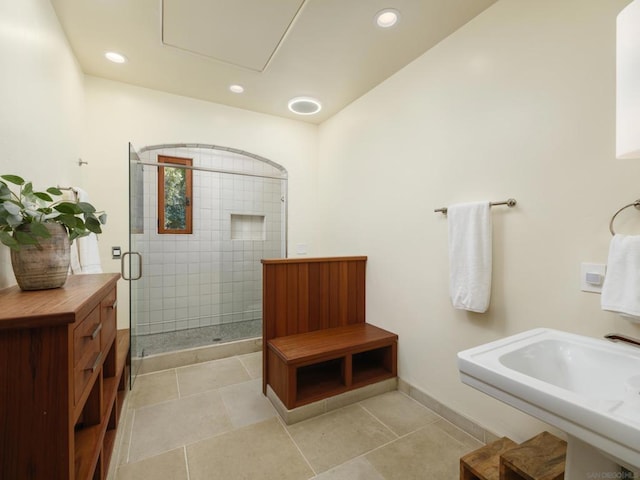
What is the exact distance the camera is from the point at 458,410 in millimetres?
1884

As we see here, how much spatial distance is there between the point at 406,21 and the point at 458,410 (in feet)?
8.26

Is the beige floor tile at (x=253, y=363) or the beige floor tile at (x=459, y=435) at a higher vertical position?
the beige floor tile at (x=459, y=435)

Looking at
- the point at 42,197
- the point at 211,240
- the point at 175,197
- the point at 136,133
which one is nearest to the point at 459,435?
the point at 42,197

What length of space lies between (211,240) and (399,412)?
2.70 metres

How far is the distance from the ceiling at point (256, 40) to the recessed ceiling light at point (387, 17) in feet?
0.09

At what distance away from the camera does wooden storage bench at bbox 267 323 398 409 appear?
6.43ft

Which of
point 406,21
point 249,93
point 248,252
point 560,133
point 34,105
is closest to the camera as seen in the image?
point 560,133

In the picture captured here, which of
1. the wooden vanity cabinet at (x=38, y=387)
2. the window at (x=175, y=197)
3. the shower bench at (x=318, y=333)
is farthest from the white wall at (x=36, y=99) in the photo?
the shower bench at (x=318, y=333)

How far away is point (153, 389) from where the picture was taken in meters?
2.31

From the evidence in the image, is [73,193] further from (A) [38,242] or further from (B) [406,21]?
(B) [406,21]

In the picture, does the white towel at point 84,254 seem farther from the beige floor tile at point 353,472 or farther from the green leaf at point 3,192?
the beige floor tile at point 353,472

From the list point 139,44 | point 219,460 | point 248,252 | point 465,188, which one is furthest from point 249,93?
point 219,460

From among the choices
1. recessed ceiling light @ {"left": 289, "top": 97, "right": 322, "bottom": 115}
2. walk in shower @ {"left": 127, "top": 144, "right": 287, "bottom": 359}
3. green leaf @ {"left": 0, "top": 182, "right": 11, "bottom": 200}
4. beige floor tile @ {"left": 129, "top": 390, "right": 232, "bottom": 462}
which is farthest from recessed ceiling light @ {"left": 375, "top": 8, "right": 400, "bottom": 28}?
beige floor tile @ {"left": 129, "top": 390, "right": 232, "bottom": 462}

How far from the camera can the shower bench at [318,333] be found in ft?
6.70
